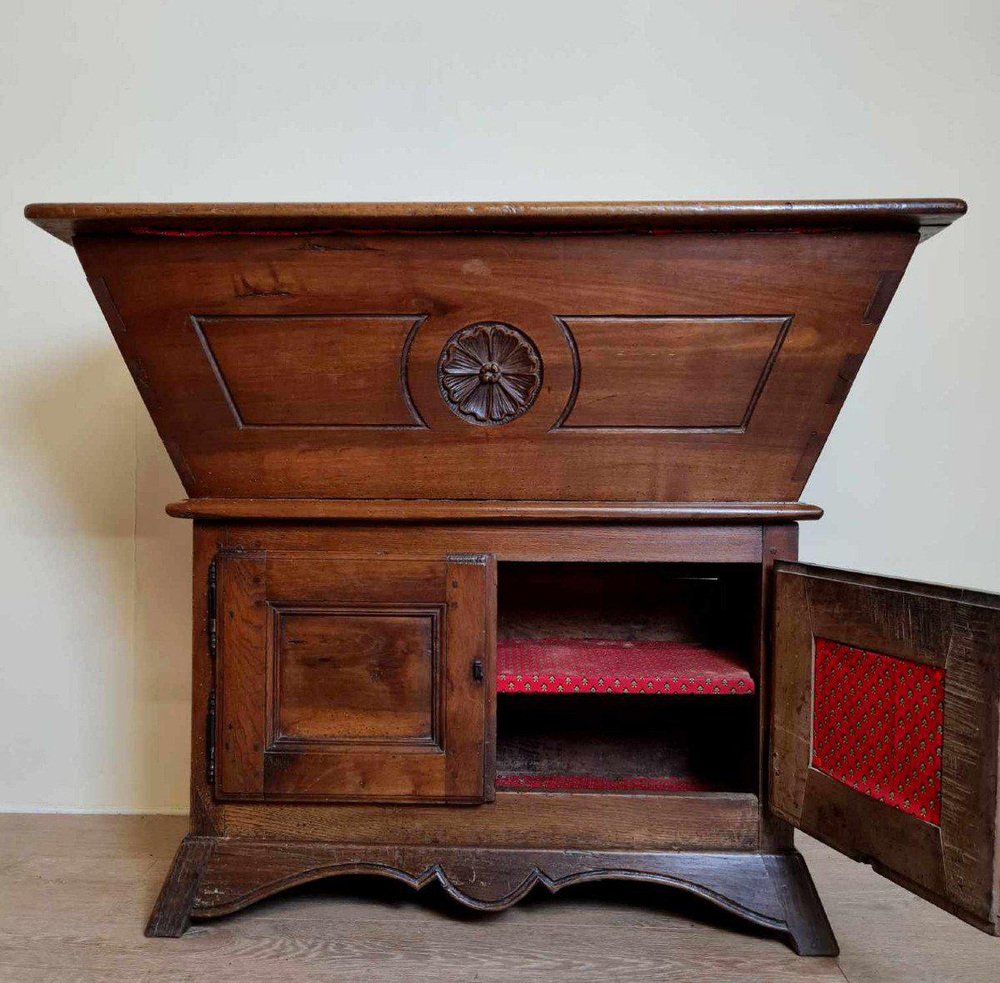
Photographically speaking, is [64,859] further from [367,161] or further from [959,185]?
[959,185]

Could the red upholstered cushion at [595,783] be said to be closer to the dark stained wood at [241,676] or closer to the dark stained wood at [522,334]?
the dark stained wood at [241,676]

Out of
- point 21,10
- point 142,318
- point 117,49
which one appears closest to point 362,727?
point 142,318

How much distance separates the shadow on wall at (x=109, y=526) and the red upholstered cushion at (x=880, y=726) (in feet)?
6.13

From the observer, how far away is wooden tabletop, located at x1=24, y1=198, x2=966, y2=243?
5.06 feet

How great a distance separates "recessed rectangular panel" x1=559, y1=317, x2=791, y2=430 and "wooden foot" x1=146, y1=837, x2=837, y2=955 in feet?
3.17

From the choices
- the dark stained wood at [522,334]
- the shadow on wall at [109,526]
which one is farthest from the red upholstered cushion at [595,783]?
the shadow on wall at [109,526]

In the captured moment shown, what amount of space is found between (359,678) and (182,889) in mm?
614

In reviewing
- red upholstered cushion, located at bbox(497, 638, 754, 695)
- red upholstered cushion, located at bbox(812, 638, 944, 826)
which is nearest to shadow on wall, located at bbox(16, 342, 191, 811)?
red upholstered cushion, located at bbox(497, 638, 754, 695)

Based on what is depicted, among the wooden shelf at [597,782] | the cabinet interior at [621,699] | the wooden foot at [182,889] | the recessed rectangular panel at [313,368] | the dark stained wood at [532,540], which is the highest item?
the recessed rectangular panel at [313,368]

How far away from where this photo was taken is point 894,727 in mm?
1435

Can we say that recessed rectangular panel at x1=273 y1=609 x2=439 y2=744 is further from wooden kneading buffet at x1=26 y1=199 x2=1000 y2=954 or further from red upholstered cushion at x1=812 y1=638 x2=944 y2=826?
red upholstered cushion at x1=812 y1=638 x2=944 y2=826

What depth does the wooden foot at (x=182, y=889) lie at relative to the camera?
1.74 metres

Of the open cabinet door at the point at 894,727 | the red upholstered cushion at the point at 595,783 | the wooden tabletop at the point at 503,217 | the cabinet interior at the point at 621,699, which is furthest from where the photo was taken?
the cabinet interior at the point at 621,699

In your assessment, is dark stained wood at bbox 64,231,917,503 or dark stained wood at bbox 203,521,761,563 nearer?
dark stained wood at bbox 64,231,917,503
